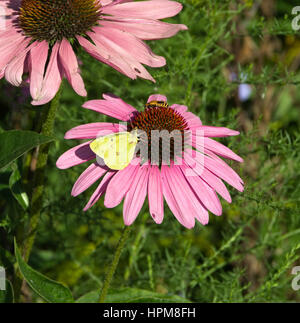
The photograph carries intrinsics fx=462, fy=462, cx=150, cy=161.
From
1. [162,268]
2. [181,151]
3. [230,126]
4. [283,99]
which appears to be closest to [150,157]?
[181,151]

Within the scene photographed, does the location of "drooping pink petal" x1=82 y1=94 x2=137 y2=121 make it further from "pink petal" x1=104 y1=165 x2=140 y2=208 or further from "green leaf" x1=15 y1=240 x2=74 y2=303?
"green leaf" x1=15 y1=240 x2=74 y2=303

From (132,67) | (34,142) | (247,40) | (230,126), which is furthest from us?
(247,40)

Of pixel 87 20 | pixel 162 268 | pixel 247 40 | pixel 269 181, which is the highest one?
pixel 247 40

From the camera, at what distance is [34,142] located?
0.76 m

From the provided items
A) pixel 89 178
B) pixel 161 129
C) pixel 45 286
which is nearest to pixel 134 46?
pixel 161 129

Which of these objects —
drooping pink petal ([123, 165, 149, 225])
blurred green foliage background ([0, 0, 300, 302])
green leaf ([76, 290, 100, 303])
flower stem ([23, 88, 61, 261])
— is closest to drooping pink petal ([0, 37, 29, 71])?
flower stem ([23, 88, 61, 261])

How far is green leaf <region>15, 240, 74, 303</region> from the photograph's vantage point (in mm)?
854

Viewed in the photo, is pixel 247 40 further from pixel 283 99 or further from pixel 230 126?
pixel 230 126

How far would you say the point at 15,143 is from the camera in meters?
0.80

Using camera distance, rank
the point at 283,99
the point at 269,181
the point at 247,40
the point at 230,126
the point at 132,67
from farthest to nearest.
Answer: the point at 283,99 → the point at 247,40 → the point at 269,181 → the point at 230,126 → the point at 132,67

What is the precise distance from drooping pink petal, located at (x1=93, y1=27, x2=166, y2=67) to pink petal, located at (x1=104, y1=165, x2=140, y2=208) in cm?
21

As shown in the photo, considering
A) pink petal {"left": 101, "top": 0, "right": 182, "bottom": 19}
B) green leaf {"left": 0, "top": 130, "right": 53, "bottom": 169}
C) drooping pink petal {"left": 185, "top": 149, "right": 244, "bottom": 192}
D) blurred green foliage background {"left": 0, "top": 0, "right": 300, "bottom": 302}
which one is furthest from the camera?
blurred green foliage background {"left": 0, "top": 0, "right": 300, "bottom": 302}

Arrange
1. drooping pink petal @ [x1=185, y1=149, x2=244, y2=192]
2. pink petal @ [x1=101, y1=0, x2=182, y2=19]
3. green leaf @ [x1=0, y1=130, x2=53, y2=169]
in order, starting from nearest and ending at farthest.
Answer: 1. green leaf @ [x1=0, y1=130, x2=53, y2=169]
2. drooping pink petal @ [x1=185, y1=149, x2=244, y2=192]
3. pink petal @ [x1=101, y1=0, x2=182, y2=19]
